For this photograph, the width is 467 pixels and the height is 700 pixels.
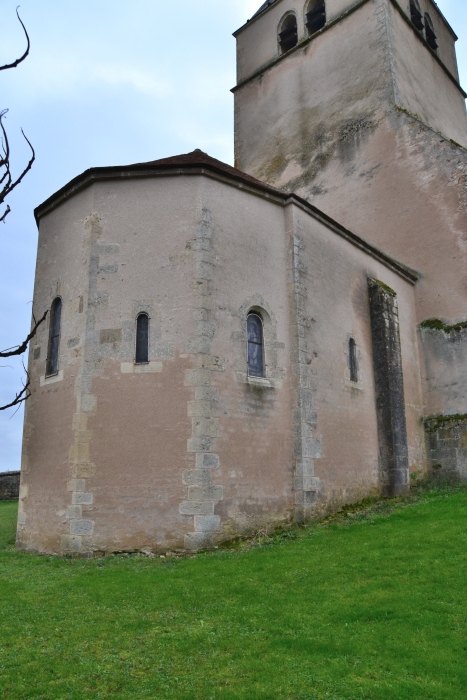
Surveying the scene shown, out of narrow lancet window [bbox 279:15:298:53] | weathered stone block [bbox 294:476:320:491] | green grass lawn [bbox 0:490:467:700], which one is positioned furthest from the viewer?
narrow lancet window [bbox 279:15:298:53]

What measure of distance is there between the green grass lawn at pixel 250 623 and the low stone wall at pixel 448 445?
18.3ft

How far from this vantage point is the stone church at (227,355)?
30.3 feet

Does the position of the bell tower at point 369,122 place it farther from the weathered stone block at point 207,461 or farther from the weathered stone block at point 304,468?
the weathered stone block at point 207,461

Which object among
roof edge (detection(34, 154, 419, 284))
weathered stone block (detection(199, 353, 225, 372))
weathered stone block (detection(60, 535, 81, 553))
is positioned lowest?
weathered stone block (detection(60, 535, 81, 553))

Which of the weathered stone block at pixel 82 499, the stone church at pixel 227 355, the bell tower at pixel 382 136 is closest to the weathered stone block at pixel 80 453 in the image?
the stone church at pixel 227 355

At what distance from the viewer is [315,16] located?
811 inches

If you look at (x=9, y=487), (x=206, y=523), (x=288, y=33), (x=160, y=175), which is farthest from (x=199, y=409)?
(x=288, y=33)

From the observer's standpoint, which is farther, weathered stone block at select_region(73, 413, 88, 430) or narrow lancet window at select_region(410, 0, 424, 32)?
narrow lancet window at select_region(410, 0, 424, 32)

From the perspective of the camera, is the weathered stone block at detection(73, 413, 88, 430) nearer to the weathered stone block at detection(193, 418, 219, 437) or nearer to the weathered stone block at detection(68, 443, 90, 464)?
the weathered stone block at detection(68, 443, 90, 464)

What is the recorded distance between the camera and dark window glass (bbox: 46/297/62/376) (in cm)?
1066

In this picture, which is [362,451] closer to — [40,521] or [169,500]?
[169,500]

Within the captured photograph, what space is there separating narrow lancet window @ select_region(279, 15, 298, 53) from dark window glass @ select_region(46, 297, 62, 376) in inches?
598

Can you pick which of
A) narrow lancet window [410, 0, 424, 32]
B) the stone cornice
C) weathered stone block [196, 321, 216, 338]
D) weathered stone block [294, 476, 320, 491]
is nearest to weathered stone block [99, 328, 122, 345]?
weathered stone block [196, 321, 216, 338]

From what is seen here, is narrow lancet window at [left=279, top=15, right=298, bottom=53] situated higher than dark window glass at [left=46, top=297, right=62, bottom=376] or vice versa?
narrow lancet window at [left=279, top=15, right=298, bottom=53]
